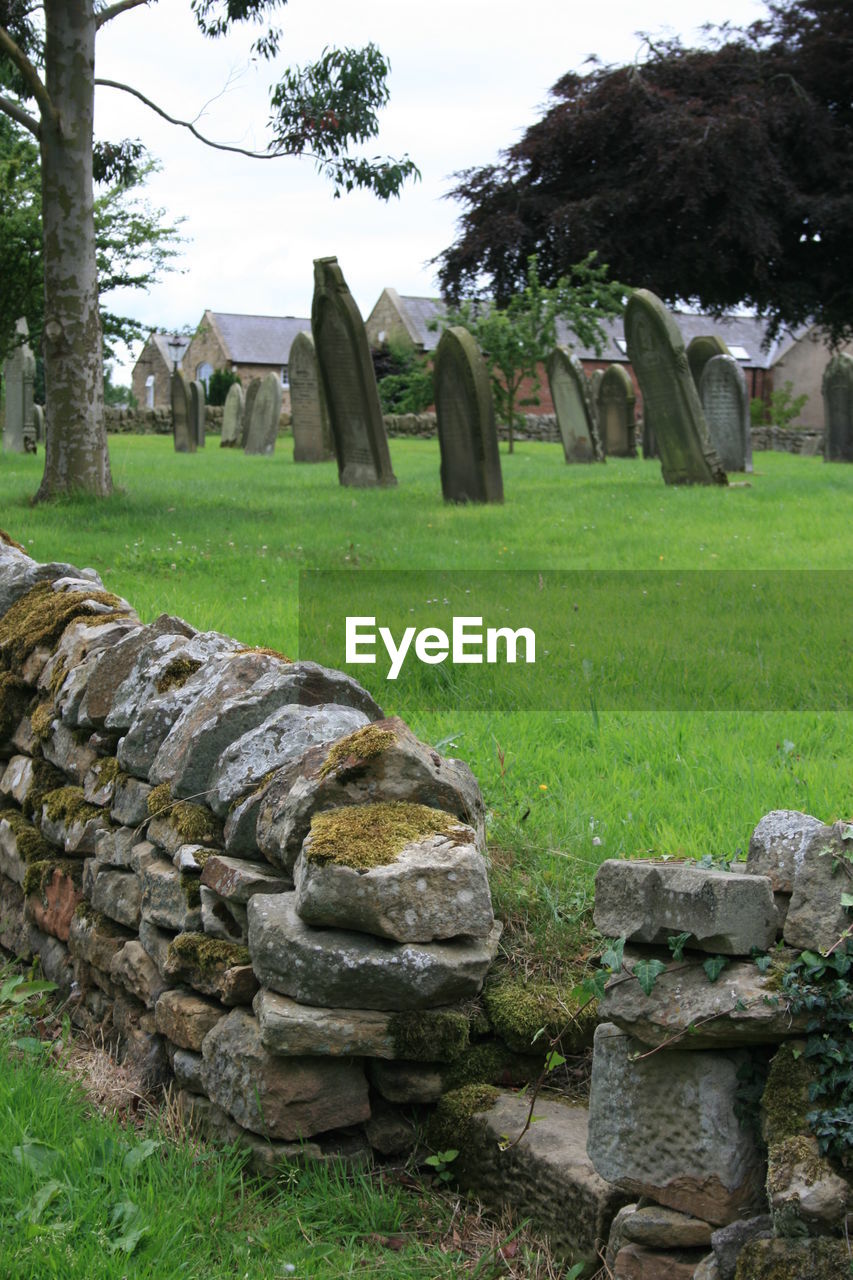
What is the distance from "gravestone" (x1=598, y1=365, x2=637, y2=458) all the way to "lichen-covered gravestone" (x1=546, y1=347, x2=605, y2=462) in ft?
11.9

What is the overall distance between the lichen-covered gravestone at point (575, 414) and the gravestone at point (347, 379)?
8160 millimetres

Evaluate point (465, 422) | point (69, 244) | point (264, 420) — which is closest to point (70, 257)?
point (69, 244)

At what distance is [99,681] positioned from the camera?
4.36m

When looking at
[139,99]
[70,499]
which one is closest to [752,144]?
[139,99]

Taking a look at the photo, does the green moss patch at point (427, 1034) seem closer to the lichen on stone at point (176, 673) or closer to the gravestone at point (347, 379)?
the lichen on stone at point (176, 673)

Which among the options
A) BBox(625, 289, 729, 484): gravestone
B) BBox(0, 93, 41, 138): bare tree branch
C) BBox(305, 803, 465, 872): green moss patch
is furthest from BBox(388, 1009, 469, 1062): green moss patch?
BBox(625, 289, 729, 484): gravestone

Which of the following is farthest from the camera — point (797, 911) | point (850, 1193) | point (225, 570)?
point (225, 570)

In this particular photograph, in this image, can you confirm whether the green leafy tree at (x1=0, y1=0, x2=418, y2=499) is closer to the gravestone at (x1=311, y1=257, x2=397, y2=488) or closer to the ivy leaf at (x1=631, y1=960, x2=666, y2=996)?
the gravestone at (x1=311, y1=257, x2=397, y2=488)

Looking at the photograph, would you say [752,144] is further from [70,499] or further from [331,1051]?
[331,1051]

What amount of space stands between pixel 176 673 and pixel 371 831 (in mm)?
1537

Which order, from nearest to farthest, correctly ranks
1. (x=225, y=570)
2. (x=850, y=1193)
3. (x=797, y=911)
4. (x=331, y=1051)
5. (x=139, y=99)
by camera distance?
(x=850, y=1193) → (x=797, y=911) → (x=331, y=1051) → (x=225, y=570) → (x=139, y=99)

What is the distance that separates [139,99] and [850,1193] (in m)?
14.4

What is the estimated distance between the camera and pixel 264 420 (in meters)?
28.7

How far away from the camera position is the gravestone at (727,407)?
61.2 feet
